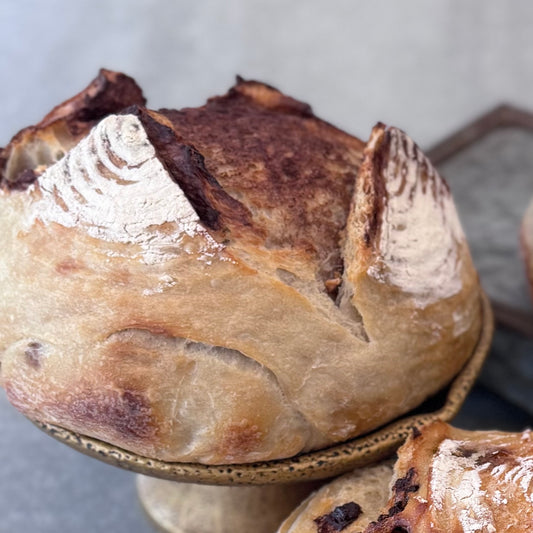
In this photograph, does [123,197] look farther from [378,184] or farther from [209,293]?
[378,184]

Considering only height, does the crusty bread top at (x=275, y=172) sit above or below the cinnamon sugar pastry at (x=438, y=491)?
above

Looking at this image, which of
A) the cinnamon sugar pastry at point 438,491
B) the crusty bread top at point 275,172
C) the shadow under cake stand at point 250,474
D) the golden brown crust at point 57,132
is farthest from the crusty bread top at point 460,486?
the golden brown crust at point 57,132

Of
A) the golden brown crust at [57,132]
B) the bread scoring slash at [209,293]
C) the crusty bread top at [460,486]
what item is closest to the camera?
the crusty bread top at [460,486]

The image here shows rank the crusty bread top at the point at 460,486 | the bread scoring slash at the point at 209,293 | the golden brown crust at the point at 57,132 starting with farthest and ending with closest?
the golden brown crust at the point at 57,132
the bread scoring slash at the point at 209,293
the crusty bread top at the point at 460,486

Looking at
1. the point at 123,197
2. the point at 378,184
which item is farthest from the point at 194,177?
the point at 378,184

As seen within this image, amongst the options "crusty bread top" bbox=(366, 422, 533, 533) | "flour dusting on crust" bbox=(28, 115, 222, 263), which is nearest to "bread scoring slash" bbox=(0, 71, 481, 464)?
"flour dusting on crust" bbox=(28, 115, 222, 263)

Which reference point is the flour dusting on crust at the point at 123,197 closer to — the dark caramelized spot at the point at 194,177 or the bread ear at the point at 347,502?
the dark caramelized spot at the point at 194,177

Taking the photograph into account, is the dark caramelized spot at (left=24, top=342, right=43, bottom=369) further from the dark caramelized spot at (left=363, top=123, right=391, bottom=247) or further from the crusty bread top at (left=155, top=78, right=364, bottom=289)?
the dark caramelized spot at (left=363, top=123, right=391, bottom=247)
